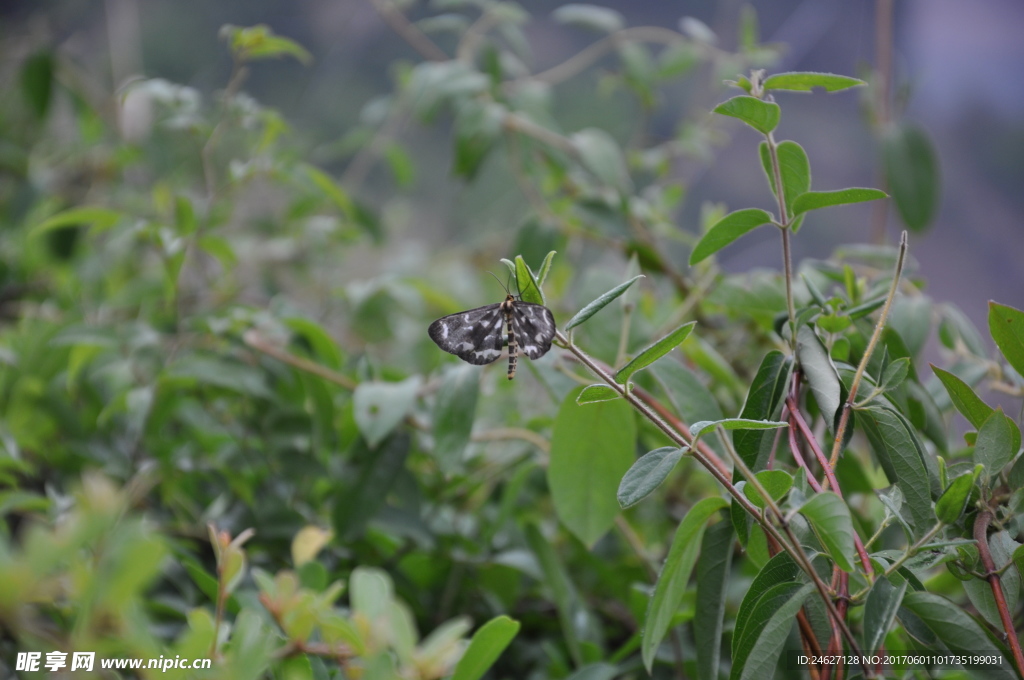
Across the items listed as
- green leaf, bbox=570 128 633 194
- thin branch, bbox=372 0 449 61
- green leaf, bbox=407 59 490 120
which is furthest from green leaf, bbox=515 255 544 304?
thin branch, bbox=372 0 449 61

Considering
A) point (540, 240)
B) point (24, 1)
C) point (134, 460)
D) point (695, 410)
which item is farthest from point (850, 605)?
point (24, 1)

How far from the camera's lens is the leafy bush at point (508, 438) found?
0.41 m

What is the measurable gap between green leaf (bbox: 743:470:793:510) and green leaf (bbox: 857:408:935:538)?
A: 0.09m

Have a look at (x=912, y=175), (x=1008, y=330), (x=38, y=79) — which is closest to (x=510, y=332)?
(x=1008, y=330)

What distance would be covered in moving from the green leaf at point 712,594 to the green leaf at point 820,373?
0.12m

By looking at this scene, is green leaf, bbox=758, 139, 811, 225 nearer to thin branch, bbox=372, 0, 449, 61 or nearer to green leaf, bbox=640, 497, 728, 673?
green leaf, bbox=640, 497, 728, 673

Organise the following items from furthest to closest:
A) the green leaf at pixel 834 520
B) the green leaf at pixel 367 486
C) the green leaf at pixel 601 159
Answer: the green leaf at pixel 601 159 → the green leaf at pixel 367 486 → the green leaf at pixel 834 520

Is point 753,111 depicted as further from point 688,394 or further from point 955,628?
point 955,628

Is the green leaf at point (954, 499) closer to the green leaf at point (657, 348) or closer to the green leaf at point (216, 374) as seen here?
the green leaf at point (657, 348)

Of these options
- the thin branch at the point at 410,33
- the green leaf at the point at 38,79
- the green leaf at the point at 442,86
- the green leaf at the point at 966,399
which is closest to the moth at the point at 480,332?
the green leaf at the point at 966,399

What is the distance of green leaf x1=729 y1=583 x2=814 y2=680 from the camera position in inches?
16.0

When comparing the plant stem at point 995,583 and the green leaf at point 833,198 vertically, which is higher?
the green leaf at point 833,198

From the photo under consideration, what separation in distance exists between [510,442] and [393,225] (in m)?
1.27

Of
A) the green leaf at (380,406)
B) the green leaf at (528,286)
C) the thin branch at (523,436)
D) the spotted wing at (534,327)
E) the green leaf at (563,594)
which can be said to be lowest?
the green leaf at (563,594)
